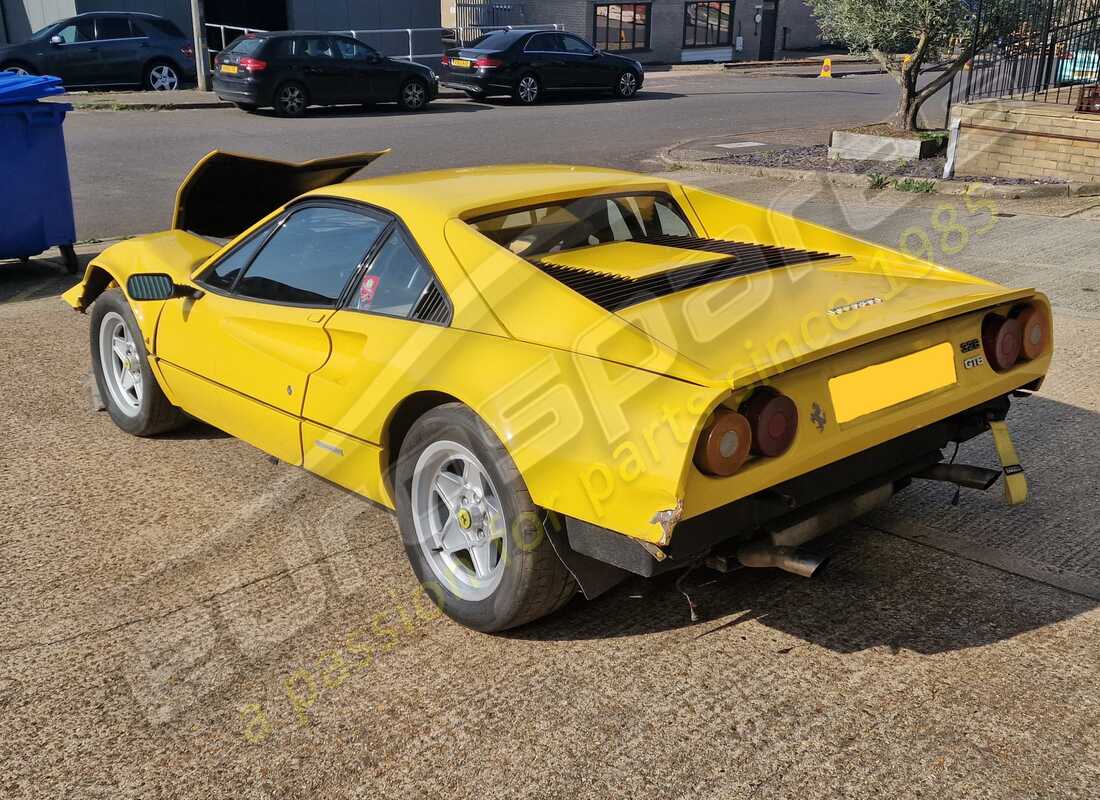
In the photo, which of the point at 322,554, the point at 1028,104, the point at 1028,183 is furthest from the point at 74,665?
the point at 1028,104

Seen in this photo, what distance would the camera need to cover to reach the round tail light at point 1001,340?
3.53m

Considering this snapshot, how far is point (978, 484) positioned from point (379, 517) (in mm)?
2190

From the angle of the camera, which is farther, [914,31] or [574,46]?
[574,46]

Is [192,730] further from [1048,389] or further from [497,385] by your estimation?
[1048,389]

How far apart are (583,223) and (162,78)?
2110 centimetres

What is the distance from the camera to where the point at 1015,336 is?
11.8 feet

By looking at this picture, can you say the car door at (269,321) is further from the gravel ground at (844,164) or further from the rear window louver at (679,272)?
the gravel ground at (844,164)

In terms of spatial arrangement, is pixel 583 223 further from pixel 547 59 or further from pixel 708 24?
pixel 708 24

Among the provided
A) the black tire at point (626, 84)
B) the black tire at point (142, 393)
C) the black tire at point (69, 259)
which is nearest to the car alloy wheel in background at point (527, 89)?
the black tire at point (626, 84)

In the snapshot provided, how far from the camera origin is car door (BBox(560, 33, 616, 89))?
74.1 feet

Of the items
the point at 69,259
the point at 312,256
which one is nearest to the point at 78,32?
the point at 69,259

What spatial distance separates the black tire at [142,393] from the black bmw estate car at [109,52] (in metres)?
17.8

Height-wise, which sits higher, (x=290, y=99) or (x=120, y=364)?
(x=290, y=99)

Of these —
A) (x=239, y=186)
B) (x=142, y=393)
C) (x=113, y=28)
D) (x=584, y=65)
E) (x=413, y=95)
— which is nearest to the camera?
(x=142, y=393)
